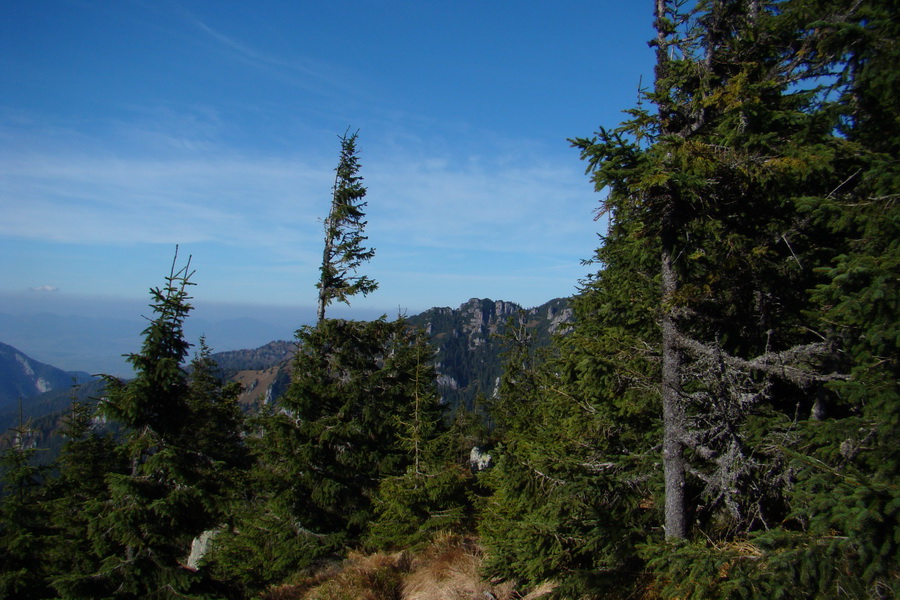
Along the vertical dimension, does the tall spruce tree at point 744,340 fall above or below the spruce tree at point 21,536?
above

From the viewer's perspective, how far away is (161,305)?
35.4ft

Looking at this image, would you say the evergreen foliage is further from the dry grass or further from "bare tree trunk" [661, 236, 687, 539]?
"bare tree trunk" [661, 236, 687, 539]

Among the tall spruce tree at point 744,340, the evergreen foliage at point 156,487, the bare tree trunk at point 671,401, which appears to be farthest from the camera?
the evergreen foliage at point 156,487

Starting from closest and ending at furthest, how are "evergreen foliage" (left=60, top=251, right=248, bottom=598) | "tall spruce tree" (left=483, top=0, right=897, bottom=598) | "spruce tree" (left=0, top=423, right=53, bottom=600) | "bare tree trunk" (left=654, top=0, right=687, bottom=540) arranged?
"tall spruce tree" (left=483, top=0, right=897, bottom=598), "bare tree trunk" (left=654, top=0, right=687, bottom=540), "evergreen foliage" (left=60, top=251, right=248, bottom=598), "spruce tree" (left=0, top=423, right=53, bottom=600)

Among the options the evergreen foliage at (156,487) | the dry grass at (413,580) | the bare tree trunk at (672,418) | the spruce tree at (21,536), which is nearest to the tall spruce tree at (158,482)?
the evergreen foliage at (156,487)

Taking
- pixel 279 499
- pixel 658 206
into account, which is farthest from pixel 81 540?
pixel 658 206

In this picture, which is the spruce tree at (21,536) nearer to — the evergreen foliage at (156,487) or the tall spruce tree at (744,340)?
the evergreen foliage at (156,487)

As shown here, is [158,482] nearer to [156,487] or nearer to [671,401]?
[156,487]

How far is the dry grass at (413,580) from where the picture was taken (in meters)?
9.77

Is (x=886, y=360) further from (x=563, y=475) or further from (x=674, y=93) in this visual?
(x=674, y=93)

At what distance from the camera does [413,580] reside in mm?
11086

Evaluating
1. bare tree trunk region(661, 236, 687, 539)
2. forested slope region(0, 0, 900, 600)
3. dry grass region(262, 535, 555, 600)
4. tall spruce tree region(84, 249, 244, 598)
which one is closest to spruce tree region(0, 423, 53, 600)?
forested slope region(0, 0, 900, 600)

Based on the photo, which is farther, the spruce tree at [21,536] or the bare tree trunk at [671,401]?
the spruce tree at [21,536]

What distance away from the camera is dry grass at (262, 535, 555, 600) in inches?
384
